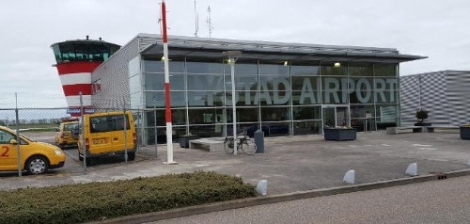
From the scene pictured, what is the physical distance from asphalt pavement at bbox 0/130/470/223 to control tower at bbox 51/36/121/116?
66.3 feet

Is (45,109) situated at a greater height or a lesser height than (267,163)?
greater

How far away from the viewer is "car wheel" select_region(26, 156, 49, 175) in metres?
13.2

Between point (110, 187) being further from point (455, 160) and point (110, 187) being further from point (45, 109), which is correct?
point (455, 160)

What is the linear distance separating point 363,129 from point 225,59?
11.4m

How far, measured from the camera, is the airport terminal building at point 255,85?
23781 mm

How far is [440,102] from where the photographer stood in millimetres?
32375

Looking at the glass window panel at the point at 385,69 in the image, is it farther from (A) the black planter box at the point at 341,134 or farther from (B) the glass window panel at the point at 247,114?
(B) the glass window panel at the point at 247,114

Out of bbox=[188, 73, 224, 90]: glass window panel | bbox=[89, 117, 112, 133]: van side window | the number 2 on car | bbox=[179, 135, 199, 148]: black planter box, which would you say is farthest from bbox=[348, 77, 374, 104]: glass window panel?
the number 2 on car

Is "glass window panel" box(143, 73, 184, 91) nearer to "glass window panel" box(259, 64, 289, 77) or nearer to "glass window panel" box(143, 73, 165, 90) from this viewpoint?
"glass window panel" box(143, 73, 165, 90)

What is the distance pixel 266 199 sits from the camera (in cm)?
878

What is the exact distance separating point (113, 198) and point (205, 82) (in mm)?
18058

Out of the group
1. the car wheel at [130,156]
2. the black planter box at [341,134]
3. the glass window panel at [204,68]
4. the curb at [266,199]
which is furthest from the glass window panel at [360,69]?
the curb at [266,199]

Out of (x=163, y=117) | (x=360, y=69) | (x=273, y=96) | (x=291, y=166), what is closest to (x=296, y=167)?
(x=291, y=166)

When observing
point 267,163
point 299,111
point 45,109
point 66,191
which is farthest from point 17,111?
point 299,111
